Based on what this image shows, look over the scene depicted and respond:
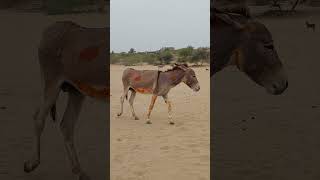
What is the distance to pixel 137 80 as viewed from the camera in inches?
270

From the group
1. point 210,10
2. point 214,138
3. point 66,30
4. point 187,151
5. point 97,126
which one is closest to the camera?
point 210,10

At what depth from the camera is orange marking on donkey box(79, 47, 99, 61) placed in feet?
10.6

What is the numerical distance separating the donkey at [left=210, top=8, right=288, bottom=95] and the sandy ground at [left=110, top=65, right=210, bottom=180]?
1176 mm

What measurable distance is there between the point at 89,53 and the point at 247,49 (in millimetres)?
1217

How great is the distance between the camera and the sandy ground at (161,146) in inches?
153

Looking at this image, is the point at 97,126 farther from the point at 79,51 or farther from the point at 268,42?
the point at 268,42

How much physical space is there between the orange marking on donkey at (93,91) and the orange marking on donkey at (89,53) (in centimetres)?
20

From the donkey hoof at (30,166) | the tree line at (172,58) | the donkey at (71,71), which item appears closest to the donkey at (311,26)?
the donkey at (71,71)

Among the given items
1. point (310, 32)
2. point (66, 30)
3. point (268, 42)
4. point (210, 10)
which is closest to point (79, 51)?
point (66, 30)

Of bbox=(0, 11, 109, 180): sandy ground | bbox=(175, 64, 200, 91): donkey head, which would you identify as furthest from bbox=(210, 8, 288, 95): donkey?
bbox=(175, 64, 200, 91): donkey head

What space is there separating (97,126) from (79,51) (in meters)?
2.53

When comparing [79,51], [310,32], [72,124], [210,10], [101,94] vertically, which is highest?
[310,32]

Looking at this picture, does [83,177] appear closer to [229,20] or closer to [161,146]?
[229,20]

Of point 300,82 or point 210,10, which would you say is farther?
point 300,82
